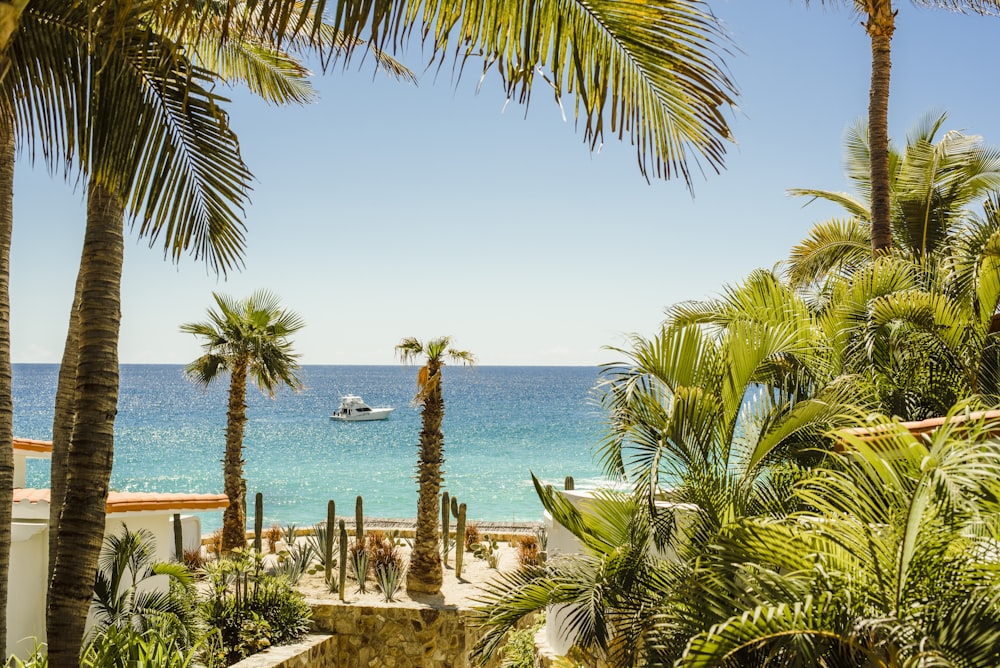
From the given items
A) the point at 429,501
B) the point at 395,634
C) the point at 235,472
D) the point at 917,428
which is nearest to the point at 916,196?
the point at 917,428

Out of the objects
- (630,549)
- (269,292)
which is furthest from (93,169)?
(269,292)

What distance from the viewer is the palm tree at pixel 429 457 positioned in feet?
47.4

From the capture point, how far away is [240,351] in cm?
1748

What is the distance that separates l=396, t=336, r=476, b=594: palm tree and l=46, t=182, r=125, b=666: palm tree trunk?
861 cm

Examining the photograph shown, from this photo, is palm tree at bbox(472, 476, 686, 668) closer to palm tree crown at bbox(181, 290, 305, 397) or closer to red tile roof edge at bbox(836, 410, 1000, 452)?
red tile roof edge at bbox(836, 410, 1000, 452)

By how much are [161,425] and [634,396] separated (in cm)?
9090

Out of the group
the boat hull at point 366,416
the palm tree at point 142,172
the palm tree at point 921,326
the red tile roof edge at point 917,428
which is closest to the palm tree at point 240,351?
the palm tree at point 142,172

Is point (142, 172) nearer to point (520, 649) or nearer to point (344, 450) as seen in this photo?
point (520, 649)

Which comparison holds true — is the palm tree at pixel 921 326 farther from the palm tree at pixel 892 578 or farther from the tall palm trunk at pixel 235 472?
the tall palm trunk at pixel 235 472

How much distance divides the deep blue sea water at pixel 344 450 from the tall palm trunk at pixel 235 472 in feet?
6.75

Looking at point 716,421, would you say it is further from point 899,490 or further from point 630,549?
point 899,490

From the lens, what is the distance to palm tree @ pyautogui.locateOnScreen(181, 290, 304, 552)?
57.4 feet

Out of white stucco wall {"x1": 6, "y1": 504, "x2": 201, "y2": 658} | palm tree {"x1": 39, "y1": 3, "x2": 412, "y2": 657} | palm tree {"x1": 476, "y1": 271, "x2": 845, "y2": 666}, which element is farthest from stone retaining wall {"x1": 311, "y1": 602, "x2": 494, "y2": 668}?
palm tree {"x1": 39, "y1": 3, "x2": 412, "y2": 657}

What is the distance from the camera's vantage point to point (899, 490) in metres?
3.43
